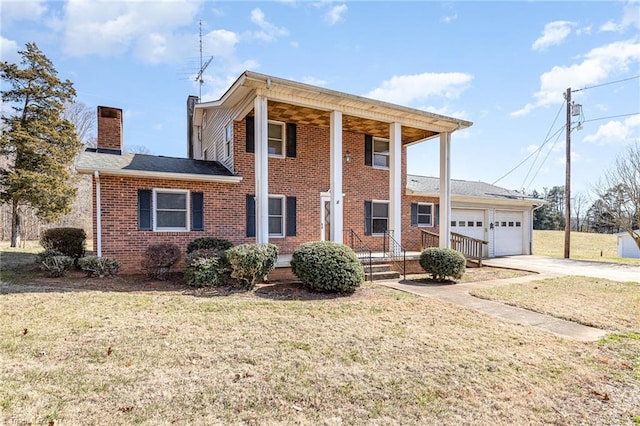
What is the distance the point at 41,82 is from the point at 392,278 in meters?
19.3

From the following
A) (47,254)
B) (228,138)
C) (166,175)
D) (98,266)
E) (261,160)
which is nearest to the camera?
(98,266)

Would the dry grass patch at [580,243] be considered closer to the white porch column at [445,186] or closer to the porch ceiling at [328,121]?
the white porch column at [445,186]

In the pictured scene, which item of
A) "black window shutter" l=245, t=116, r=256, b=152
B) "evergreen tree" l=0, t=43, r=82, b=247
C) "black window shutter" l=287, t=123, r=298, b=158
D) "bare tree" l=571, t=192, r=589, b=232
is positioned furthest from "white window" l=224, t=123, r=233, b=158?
"bare tree" l=571, t=192, r=589, b=232

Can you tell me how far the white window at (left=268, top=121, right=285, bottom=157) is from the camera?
39.0 feet

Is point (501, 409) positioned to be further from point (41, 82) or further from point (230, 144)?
point (41, 82)

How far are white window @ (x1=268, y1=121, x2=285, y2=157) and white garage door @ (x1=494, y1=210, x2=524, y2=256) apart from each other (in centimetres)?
1167

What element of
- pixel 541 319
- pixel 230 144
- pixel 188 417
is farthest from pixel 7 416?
pixel 230 144

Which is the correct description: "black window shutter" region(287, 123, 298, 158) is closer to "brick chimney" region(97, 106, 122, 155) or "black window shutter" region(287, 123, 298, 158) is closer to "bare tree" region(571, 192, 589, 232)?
"brick chimney" region(97, 106, 122, 155)

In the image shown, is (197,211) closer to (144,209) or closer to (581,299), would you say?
(144,209)

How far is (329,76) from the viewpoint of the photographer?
39.4ft

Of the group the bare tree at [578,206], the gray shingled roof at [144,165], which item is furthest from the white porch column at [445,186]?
the bare tree at [578,206]

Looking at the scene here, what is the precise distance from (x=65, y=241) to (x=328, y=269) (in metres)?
8.21

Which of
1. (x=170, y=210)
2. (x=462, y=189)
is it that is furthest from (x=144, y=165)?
(x=462, y=189)

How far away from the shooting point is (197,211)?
10.4 m
